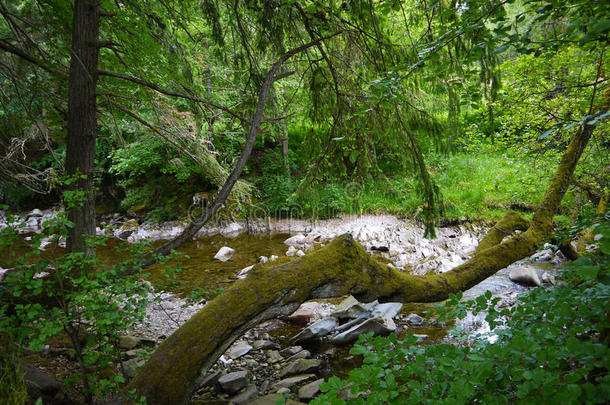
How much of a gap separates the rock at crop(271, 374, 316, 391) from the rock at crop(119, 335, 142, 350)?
1786 mm

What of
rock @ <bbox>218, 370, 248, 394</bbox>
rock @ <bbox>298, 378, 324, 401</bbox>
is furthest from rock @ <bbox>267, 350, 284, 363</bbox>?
rock @ <bbox>298, 378, 324, 401</bbox>

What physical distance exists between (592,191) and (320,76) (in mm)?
4667

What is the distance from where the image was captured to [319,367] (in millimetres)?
3500

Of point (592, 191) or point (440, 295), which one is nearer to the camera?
point (440, 295)

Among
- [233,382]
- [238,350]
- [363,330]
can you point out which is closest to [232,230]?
[238,350]

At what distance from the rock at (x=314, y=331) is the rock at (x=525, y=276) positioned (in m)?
3.55

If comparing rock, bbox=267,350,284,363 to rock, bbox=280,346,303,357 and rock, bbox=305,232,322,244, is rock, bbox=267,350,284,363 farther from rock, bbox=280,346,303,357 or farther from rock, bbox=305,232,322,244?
rock, bbox=305,232,322,244

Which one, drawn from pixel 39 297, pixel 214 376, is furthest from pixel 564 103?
pixel 39 297

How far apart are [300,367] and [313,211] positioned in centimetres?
179

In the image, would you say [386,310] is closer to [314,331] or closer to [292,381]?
[314,331]

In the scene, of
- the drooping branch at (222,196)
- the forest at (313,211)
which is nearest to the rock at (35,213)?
the forest at (313,211)

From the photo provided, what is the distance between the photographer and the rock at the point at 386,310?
4.58 m

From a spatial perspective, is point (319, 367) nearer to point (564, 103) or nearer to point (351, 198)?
point (351, 198)

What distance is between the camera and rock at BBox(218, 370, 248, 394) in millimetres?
2994
